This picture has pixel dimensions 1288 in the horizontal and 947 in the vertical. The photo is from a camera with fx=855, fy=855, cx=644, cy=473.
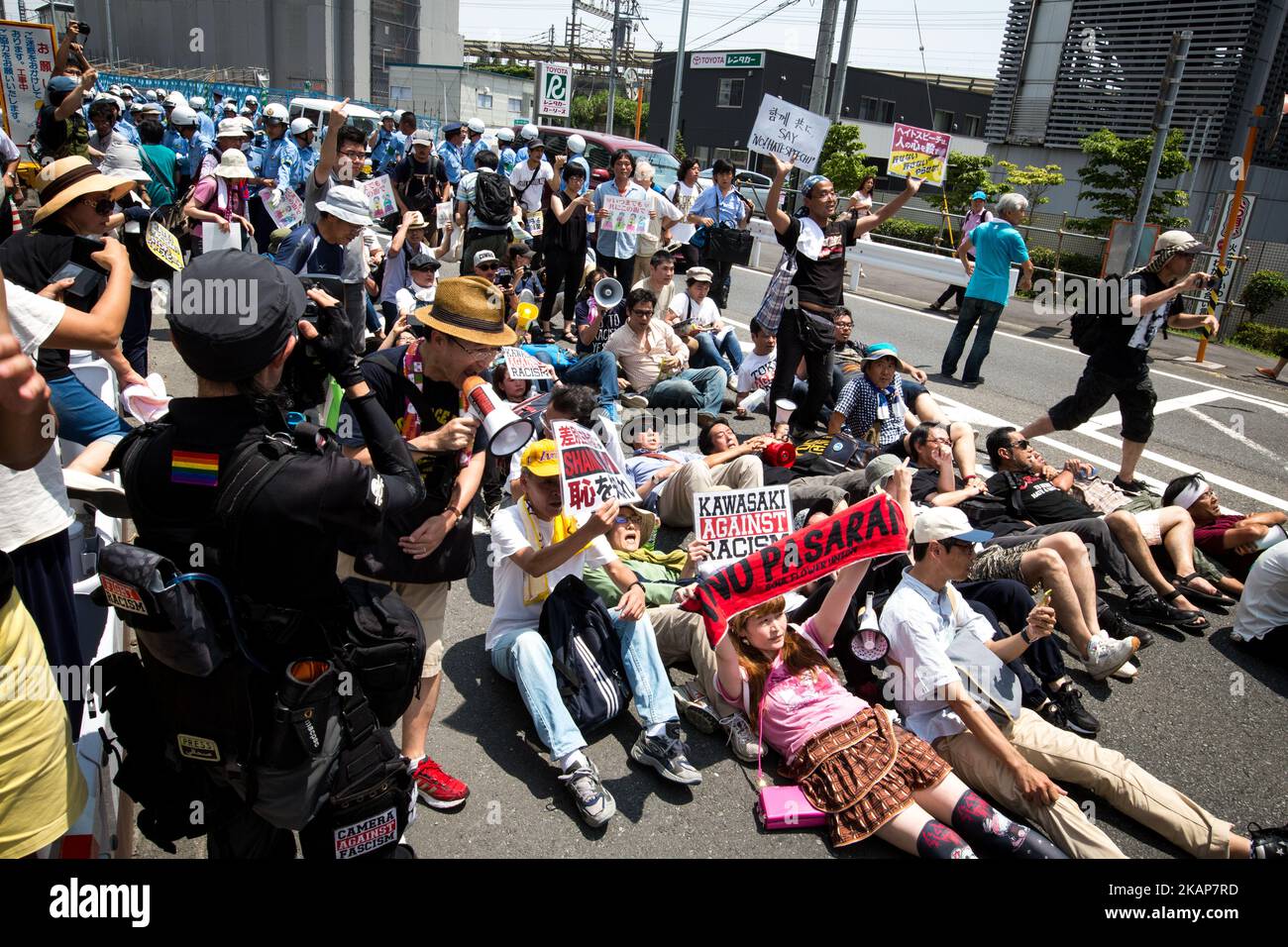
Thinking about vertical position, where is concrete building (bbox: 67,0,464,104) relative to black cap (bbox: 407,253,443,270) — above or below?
above

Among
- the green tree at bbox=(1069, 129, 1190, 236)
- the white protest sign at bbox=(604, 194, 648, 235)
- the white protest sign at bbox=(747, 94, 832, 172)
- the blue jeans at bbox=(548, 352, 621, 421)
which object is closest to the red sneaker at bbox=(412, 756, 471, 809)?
the blue jeans at bbox=(548, 352, 621, 421)

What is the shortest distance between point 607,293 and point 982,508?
12.5ft

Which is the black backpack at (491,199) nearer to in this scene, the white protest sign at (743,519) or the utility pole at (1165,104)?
the white protest sign at (743,519)

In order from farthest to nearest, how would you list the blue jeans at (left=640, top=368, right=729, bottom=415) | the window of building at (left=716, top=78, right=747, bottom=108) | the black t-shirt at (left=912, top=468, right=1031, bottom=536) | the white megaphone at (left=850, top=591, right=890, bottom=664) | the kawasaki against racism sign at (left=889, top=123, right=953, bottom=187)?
the window of building at (left=716, top=78, right=747, bottom=108) < the kawasaki against racism sign at (left=889, top=123, right=953, bottom=187) < the blue jeans at (left=640, top=368, right=729, bottom=415) < the black t-shirt at (left=912, top=468, right=1031, bottom=536) < the white megaphone at (left=850, top=591, right=890, bottom=664)

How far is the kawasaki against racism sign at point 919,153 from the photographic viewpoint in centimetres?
1379

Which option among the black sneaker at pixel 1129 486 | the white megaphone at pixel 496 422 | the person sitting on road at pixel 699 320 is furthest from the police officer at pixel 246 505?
the black sneaker at pixel 1129 486

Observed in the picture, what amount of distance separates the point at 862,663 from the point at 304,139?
1360 cm

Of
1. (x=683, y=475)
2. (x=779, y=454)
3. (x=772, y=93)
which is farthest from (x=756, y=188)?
(x=772, y=93)

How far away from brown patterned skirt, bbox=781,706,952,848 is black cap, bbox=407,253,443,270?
5722 mm

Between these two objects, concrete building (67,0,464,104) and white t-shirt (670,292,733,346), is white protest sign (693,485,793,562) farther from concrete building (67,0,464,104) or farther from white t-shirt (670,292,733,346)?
concrete building (67,0,464,104)

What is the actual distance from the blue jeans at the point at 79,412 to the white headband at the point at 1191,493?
6.57 metres

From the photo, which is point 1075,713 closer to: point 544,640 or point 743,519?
point 743,519

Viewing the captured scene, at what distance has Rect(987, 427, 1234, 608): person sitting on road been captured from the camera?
5605 mm
